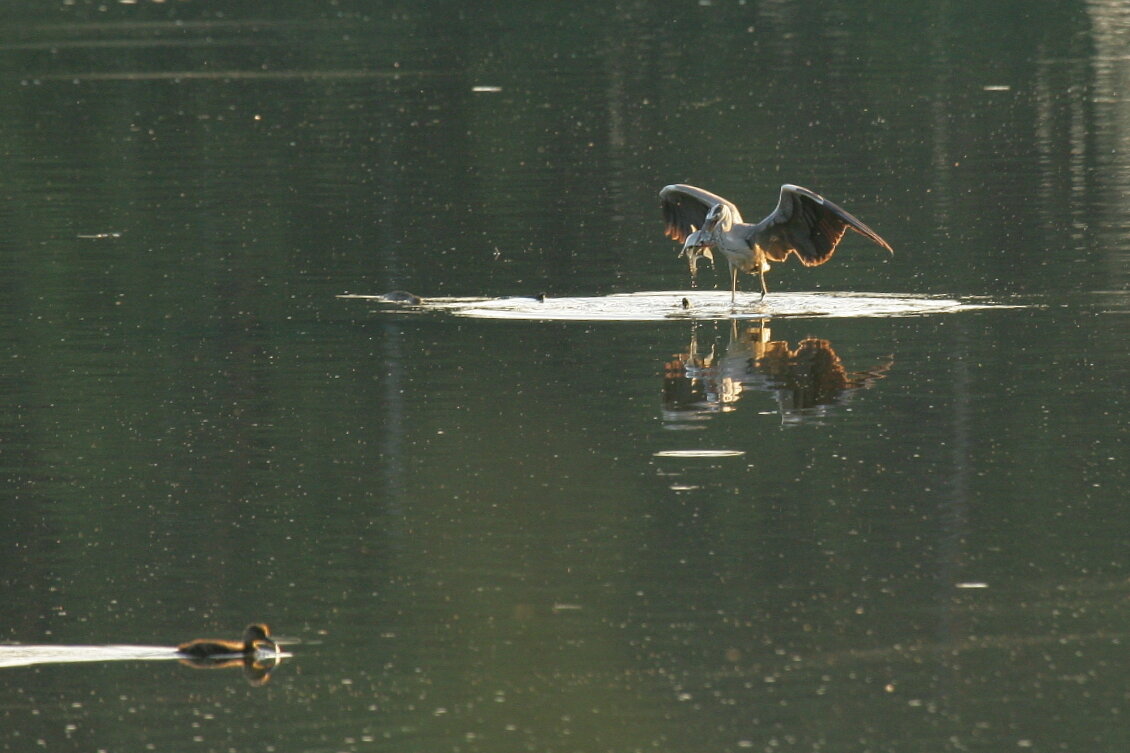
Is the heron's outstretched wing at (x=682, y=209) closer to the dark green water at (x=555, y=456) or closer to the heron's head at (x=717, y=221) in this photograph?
the dark green water at (x=555, y=456)

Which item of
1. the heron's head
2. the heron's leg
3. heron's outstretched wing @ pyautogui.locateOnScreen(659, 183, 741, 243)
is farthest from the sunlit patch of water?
heron's outstretched wing @ pyautogui.locateOnScreen(659, 183, 741, 243)

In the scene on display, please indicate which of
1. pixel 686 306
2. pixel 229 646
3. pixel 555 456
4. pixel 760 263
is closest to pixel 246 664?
pixel 229 646

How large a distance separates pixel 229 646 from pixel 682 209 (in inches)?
536

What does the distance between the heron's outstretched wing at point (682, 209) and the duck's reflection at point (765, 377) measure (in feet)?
12.0

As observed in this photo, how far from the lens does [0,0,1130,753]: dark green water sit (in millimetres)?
11258

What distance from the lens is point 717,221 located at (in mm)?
22875

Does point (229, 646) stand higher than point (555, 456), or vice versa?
point (555, 456)

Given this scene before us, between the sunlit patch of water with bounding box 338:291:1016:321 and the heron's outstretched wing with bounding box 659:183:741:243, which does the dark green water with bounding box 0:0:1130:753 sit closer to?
the sunlit patch of water with bounding box 338:291:1016:321

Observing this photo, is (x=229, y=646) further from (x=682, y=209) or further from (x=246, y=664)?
(x=682, y=209)

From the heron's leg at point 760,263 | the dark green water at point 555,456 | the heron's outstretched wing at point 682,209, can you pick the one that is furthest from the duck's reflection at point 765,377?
the heron's outstretched wing at point 682,209

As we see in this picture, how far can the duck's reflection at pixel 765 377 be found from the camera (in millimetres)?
17750

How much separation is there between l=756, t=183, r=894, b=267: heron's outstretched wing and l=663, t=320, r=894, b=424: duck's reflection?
1.91 m

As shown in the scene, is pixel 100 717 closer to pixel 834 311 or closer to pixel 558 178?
pixel 834 311

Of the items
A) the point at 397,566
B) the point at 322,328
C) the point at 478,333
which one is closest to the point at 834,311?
the point at 478,333
